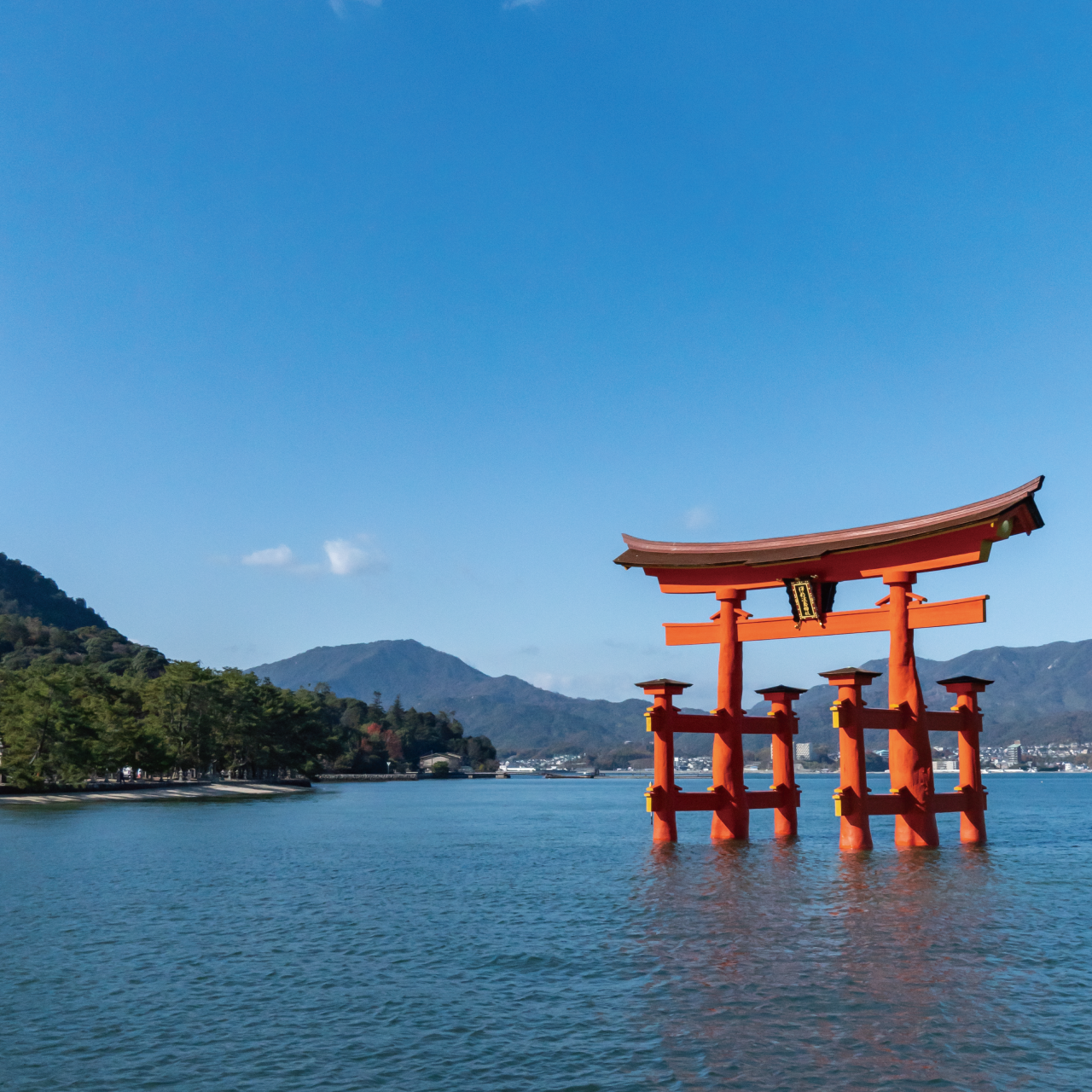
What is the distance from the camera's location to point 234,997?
1264 cm

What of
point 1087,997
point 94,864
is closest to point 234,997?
point 1087,997

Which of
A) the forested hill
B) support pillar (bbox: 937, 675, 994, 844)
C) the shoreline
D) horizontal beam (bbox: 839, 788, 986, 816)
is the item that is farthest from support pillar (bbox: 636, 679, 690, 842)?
the forested hill

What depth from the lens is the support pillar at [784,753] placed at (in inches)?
1156

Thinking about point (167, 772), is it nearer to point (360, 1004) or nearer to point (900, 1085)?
point (360, 1004)

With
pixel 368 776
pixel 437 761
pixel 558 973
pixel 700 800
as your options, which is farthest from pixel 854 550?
pixel 437 761

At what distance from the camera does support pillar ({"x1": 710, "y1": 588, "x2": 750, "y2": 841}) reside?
27.0m

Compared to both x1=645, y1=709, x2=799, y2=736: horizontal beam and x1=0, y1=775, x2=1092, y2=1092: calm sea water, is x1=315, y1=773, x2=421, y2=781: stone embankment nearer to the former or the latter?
x1=0, y1=775, x2=1092, y2=1092: calm sea water

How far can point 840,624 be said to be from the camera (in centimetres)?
2736

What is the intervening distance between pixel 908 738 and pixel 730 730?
463 cm

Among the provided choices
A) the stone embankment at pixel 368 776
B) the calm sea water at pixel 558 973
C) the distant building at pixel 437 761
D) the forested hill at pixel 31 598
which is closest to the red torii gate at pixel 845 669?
the calm sea water at pixel 558 973

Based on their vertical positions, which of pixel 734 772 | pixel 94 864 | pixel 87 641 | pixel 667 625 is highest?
pixel 87 641

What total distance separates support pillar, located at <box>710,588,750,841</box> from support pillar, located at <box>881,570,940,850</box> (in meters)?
4.10

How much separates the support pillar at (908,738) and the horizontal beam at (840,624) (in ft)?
1.78

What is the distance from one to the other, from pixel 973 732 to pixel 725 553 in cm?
913
